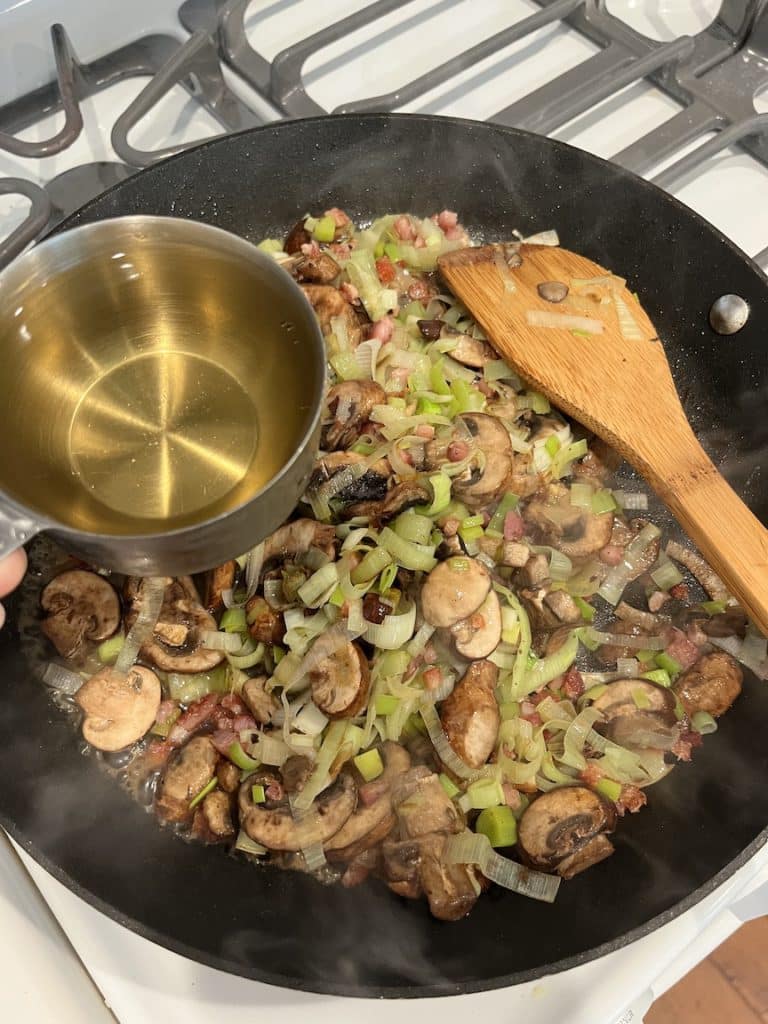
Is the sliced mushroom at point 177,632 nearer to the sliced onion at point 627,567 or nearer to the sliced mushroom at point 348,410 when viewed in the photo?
the sliced mushroom at point 348,410

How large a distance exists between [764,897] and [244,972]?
873mm

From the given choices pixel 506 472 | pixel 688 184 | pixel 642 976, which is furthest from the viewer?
pixel 688 184

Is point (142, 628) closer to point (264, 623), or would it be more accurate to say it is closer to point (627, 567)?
point (264, 623)

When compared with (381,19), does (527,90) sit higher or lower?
lower

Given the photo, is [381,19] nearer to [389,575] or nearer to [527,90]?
[527,90]

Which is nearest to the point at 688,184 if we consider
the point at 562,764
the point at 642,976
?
the point at 562,764

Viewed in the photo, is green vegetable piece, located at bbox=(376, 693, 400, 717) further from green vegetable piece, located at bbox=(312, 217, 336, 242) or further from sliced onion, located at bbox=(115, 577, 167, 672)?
green vegetable piece, located at bbox=(312, 217, 336, 242)

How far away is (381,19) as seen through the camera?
7.05 feet

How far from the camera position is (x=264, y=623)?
1.43 meters

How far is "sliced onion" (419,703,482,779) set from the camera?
53.8 inches

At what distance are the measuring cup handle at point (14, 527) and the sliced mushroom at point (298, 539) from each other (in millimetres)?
567

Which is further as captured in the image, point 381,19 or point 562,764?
point 381,19

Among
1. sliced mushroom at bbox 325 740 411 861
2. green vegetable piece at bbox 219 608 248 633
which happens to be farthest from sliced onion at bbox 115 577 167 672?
sliced mushroom at bbox 325 740 411 861

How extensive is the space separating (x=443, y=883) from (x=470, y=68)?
188cm
